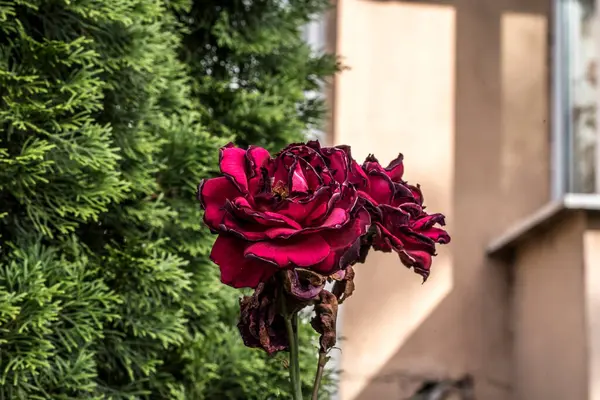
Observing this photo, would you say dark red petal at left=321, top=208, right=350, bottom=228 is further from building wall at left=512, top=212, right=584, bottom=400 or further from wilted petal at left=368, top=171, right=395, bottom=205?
building wall at left=512, top=212, right=584, bottom=400

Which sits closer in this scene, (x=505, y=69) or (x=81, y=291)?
(x=81, y=291)

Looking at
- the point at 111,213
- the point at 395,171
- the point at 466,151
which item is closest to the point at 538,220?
the point at 466,151

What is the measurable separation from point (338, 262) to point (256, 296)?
0.11m

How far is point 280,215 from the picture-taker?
84cm

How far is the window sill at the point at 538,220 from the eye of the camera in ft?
8.54

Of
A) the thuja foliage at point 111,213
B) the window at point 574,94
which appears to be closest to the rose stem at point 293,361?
the thuja foliage at point 111,213

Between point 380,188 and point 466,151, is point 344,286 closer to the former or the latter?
point 380,188

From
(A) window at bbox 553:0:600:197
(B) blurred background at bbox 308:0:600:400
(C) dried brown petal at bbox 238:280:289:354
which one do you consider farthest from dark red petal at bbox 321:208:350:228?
(A) window at bbox 553:0:600:197

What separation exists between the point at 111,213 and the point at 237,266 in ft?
3.01

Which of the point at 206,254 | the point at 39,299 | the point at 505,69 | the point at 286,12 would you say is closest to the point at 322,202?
the point at 39,299

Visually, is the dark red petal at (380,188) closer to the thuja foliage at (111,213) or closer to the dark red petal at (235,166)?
the dark red petal at (235,166)

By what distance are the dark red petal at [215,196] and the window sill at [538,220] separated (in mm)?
1914

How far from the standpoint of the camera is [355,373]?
320 cm

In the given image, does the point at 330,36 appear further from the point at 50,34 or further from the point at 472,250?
the point at 50,34
